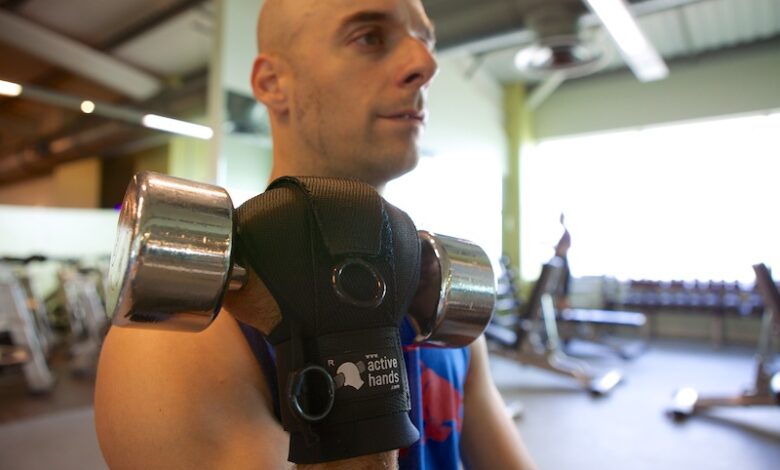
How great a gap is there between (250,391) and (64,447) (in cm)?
273

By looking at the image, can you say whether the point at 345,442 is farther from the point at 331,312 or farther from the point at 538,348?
the point at 538,348

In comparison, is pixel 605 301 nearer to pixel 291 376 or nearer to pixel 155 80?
pixel 155 80

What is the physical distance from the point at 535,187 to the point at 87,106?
6.23 meters

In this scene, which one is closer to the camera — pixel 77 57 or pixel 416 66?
pixel 416 66

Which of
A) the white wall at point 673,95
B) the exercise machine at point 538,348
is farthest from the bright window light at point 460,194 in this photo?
the white wall at point 673,95

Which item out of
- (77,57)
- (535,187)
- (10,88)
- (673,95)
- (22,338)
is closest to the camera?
(22,338)

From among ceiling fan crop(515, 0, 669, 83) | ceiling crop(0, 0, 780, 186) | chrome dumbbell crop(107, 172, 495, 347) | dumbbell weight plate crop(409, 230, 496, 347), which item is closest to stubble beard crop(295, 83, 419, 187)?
dumbbell weight plate crop(409, 230, 496, 347)

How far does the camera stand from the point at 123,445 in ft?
1.50

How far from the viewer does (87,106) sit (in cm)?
439

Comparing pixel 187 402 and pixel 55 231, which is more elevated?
pixel 55 231

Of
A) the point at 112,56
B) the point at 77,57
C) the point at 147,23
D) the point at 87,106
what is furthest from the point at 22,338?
the point at 147,23

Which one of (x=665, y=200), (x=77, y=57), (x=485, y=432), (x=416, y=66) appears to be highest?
A: (x=77, y=57)

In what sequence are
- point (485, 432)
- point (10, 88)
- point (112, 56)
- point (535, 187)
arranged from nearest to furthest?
point (485, 432) → point (10, 88) → point (112, 56) → point (535, 187)

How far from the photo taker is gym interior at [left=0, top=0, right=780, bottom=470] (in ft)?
10.6
